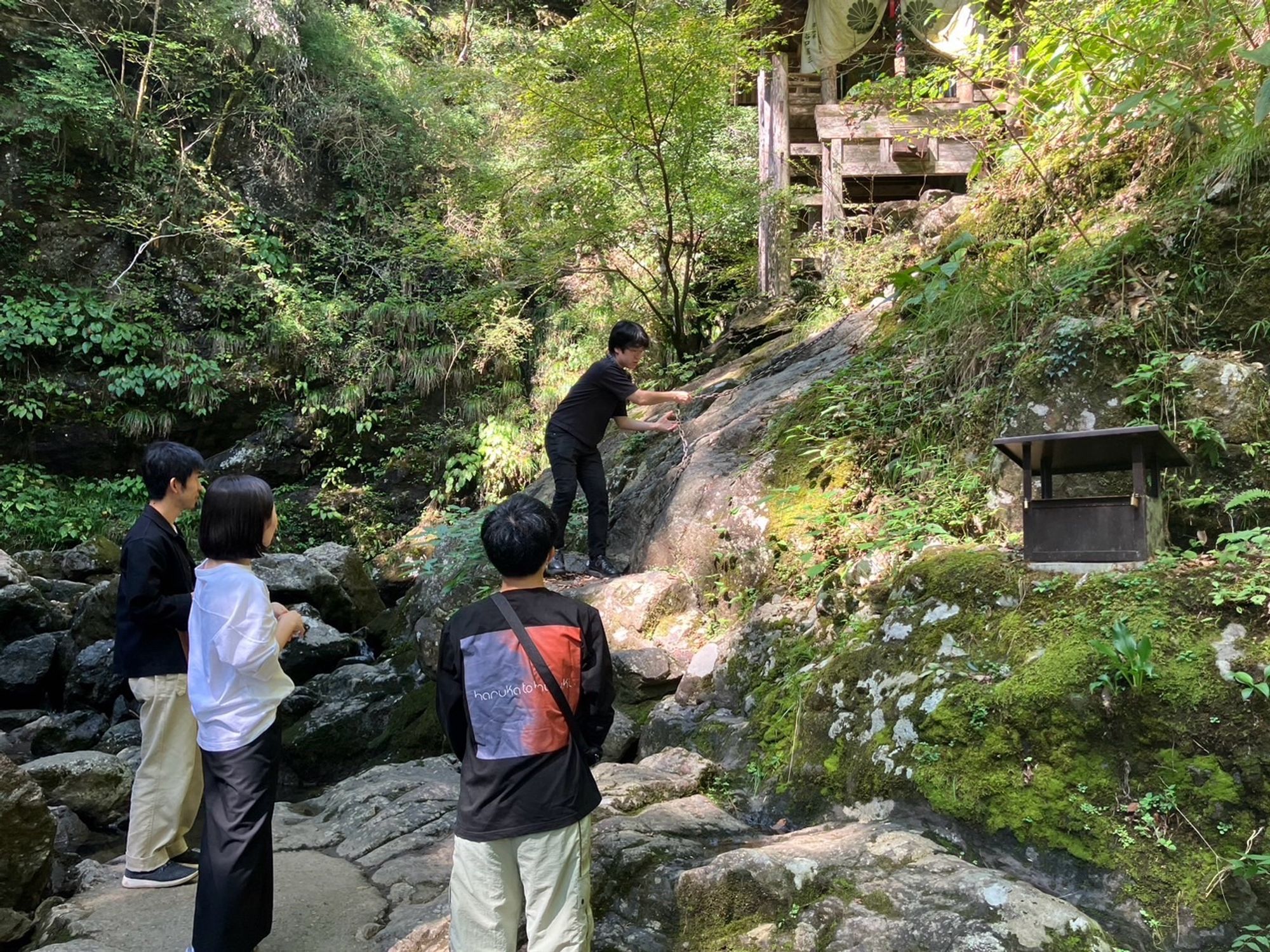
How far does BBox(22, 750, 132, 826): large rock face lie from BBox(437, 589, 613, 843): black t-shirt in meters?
4.04

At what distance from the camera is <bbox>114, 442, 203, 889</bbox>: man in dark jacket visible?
3402mm

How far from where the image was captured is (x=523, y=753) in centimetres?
226

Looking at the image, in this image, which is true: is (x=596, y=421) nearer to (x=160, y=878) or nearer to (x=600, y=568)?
(x=600, y=568)

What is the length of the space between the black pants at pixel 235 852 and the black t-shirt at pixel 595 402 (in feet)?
12.2

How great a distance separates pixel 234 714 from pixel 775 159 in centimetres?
951

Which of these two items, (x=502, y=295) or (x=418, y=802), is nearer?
(x=418, y=802)

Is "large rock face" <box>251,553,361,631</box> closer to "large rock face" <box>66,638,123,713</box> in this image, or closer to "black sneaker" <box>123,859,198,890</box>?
"large rock face" <box>66,638,123,713</box>

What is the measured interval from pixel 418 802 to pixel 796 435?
3582 millimetres

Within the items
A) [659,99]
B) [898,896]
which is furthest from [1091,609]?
[659,99]

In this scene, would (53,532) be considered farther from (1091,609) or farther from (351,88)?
(1091,609)

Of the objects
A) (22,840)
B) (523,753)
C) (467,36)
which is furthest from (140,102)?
(523,753)

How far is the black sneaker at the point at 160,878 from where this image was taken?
3.44 meters

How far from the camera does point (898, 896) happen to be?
2.42m

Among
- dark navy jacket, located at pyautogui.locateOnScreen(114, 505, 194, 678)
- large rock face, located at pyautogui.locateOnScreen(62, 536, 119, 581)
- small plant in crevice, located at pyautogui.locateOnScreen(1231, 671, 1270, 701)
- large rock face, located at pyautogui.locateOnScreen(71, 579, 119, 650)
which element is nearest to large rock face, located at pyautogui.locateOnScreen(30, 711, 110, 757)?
large rock face, located at pyautogui.locateOnScreen(71, 579, 119, 650)
